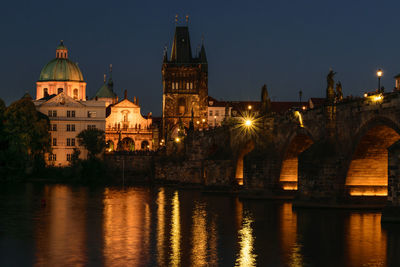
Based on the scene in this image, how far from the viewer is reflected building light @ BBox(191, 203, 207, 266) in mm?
26312

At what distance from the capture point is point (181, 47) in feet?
529

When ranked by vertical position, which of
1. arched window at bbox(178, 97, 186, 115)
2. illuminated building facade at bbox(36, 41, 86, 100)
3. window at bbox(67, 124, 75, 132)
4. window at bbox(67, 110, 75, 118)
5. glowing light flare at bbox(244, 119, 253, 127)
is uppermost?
illuminated building facade at bbox(36, 41, 86, 100)

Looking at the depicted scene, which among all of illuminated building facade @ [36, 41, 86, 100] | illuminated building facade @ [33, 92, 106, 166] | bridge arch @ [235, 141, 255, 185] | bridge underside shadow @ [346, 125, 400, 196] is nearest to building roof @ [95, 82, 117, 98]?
illuminated building facade @ [36, 41, 86, 100]

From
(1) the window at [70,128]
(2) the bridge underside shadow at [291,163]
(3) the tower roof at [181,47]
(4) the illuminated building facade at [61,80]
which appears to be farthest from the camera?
(4) the illuminated building facade at [61,80]

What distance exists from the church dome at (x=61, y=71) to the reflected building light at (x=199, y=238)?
4806 inches

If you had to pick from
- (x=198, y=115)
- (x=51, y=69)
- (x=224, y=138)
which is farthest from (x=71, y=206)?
(x=51, y=69)

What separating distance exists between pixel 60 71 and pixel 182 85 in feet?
101

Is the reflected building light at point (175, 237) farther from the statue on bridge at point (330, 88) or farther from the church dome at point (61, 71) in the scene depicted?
the church dome at point (61, 71)

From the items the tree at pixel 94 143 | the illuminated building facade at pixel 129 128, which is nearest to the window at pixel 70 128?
the tree at pixel 94 143

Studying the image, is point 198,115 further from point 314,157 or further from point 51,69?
point 314,157

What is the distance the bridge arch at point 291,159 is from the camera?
56.7 metres

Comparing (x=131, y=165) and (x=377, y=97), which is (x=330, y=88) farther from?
(x=131, y=165)

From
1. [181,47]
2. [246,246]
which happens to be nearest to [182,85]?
[181,47]

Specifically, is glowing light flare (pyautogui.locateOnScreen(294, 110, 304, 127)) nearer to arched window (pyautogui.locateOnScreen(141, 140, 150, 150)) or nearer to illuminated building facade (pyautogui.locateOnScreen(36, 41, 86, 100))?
arched window (pyautogui.locateOnScreen(141, 140, 150, 150))
